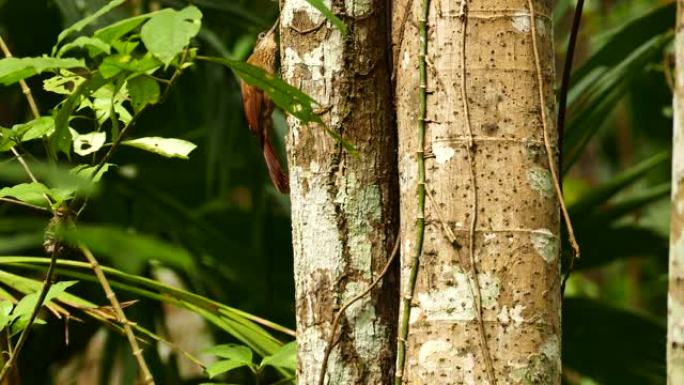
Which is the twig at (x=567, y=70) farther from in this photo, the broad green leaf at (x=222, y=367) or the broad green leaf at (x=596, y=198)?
the broad green leaf at (x=596, y=198)

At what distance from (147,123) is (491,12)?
2321 mm

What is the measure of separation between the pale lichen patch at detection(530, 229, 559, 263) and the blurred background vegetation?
4.37 ft

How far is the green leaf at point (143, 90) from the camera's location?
1.35m

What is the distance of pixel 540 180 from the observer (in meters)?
1.69

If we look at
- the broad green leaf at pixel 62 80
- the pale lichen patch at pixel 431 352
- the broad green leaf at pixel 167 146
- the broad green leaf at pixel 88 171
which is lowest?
the pale lichen patch at pixel 431 352

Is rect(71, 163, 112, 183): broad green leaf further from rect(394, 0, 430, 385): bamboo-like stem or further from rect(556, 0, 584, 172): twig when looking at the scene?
rect(556, 0, 584, 172): twig

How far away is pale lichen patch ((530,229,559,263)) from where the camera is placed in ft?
5.46

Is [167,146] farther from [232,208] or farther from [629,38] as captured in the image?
[232,208]

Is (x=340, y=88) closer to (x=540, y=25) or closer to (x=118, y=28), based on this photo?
(x=540, y=25)

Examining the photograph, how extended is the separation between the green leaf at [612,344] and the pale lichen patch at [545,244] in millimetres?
1668

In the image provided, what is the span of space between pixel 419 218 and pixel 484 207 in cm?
11

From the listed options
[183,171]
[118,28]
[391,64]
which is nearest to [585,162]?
[183,171]

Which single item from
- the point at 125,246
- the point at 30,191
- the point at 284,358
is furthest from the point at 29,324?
the point at 125,246

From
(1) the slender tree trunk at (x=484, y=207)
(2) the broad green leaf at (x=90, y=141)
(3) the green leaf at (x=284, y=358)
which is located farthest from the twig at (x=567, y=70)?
(2) the broad green leaf at (x=90, y=141)
